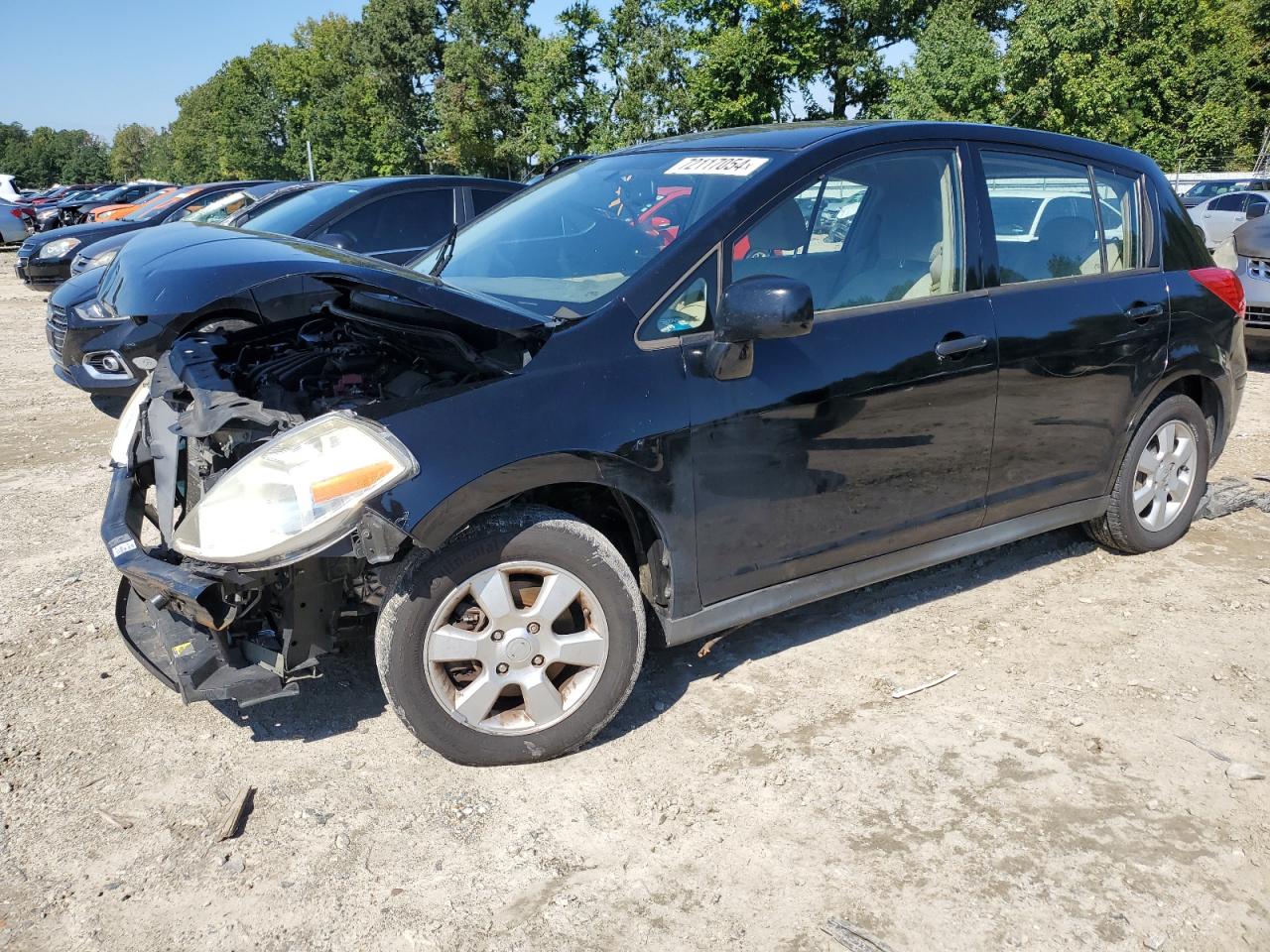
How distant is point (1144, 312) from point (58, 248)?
14.8 meters

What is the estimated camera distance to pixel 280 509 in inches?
104

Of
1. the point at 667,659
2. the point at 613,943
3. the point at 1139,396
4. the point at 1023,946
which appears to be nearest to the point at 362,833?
the point at 613,943

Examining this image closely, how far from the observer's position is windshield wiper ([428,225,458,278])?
13.0ft

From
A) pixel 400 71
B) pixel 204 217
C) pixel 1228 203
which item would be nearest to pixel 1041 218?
pixel 204 217

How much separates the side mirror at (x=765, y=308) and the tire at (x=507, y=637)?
750 mm

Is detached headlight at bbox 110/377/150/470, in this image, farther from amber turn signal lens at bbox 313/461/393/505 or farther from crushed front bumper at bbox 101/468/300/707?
amber turn signal lens at bbox 313/461/393/505

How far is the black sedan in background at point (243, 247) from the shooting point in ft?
10.1

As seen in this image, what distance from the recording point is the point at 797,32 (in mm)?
36375

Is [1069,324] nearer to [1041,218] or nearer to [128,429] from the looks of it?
[1041,218]

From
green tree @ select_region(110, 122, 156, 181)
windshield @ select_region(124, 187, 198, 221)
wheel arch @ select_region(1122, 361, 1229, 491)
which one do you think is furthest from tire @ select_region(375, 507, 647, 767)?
green tree @ select_region(110, 122, 156, 181)

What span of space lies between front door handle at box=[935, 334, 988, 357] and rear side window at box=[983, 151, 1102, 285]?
0.32 metres

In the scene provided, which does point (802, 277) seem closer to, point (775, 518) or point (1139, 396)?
point (775, 518)

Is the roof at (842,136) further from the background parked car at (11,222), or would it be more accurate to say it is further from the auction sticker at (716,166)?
the background parked car at (11,222)

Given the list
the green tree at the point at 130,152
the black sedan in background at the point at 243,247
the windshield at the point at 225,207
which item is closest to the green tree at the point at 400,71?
the windshield at the point at 225,207
